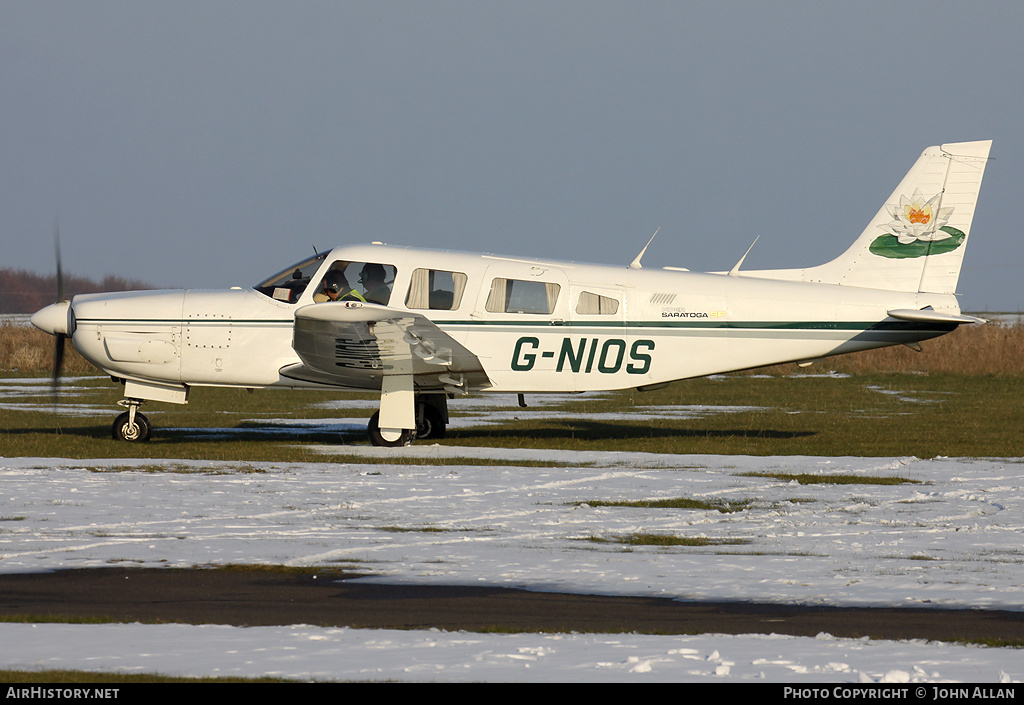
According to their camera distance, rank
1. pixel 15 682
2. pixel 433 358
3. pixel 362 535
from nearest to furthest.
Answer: pixel 15 682 < pixel 362 535 < pixel 433 358

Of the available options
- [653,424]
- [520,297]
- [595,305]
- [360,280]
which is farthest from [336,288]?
[653,424]

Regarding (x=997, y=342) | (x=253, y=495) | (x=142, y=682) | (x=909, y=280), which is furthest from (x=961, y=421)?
(x=997, y=342)

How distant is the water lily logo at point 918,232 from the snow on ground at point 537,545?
10.2 ft

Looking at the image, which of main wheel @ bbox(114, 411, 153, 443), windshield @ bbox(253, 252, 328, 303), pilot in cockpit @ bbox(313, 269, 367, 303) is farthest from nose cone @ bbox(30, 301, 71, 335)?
pilot in cockpit @ bbox(313, 269, 367, 303)

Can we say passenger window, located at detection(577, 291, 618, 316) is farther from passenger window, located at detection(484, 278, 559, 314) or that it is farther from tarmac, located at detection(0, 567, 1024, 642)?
tarmac, located at detection(0, 567, 1024, 642)

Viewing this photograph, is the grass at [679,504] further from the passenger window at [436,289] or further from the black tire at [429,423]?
the black tire at [429,423]

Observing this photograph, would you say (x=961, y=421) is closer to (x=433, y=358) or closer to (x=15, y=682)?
(x=433, y=358)

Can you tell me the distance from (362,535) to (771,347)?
25.1ft

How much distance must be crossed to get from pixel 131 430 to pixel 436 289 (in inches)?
171

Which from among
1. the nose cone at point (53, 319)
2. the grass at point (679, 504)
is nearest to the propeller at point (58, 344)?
the nose cone at point (53, 319)

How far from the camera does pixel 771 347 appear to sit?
46.5 ft

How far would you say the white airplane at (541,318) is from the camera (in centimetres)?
1393

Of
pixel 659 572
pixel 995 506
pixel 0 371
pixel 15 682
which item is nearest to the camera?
pixel 15 682

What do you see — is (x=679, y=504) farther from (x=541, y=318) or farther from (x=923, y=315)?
(x=923, y=315)
